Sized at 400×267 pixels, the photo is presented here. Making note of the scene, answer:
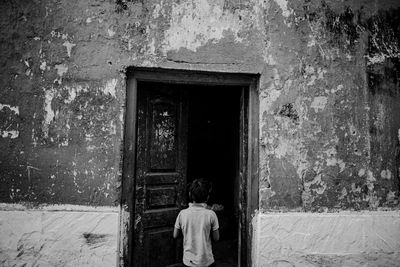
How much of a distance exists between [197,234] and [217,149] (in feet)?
11.5

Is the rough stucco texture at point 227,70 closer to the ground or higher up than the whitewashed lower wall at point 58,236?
higher up

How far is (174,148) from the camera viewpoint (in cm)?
379

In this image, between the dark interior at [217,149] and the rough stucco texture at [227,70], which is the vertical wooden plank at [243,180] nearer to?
the rough stucco texture at [227,70]

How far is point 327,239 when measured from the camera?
3299 mm

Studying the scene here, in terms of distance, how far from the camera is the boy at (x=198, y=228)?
2652 mm

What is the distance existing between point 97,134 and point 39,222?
95cm

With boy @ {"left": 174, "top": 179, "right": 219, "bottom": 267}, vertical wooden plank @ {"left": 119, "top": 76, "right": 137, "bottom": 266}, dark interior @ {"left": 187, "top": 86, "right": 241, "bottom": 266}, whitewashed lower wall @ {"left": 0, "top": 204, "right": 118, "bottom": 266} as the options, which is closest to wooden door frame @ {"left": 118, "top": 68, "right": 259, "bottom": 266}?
vertical wooden plank @ {"left": 119, "top": 76, "right": 137, "bottom": 266}

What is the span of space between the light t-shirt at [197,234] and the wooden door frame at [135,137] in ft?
2.41

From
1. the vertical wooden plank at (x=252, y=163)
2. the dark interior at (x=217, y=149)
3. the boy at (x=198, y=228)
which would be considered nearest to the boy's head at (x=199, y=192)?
the boy at (x=198, y=228)

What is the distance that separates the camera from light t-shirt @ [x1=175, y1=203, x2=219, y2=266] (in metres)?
2.65

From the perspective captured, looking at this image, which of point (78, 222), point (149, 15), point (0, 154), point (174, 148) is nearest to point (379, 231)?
point (174, 148)

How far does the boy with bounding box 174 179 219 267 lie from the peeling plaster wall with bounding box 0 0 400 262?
0.77m

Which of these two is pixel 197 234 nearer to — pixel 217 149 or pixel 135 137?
pixel 135 137

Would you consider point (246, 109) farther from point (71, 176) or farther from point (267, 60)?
point (71, 176)
